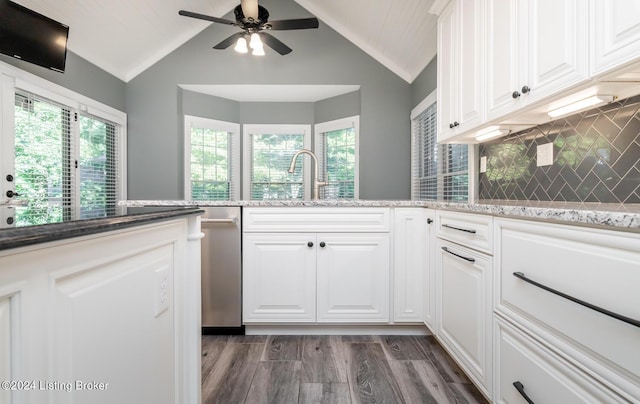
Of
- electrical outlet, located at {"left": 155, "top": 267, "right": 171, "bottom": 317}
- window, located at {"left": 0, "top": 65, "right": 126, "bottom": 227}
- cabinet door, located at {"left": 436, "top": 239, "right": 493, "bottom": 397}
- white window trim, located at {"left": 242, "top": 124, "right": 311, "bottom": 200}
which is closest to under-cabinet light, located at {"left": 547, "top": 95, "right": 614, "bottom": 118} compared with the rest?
cabinet door, located at {"left": 436, "top": 239, "right": 493, "bottom": 397}

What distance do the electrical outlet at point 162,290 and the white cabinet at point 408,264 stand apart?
4.90 ft

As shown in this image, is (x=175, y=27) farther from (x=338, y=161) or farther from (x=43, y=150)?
(x=338, y=161)

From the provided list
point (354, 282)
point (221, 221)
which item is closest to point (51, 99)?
point (221, 221)

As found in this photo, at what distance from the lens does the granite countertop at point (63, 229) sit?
0.42 meters

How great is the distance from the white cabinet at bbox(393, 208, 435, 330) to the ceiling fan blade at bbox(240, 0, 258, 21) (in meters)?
1.89

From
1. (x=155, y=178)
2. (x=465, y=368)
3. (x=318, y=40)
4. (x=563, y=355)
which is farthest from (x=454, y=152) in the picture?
(x=155, y=178)

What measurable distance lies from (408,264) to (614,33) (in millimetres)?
1523

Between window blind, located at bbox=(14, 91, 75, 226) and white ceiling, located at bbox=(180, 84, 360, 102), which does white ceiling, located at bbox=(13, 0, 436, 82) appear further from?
window blind, located at bbox=(14, 91, 75, 226)

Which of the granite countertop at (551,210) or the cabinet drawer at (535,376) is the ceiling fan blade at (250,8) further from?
the cabinet drawer at (535,376)

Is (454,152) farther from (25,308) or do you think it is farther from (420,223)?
(25,308)

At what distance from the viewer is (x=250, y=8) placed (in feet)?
7.50

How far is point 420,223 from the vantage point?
2.04 metres

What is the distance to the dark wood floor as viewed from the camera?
4.76 feet

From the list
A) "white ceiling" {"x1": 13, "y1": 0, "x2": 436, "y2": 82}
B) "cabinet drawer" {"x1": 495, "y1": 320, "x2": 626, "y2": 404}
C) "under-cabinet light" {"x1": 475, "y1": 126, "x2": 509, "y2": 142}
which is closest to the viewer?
"cabinet drawer" {"x1": 495, "y1": 320, "x2": 626, "y2": 404}
